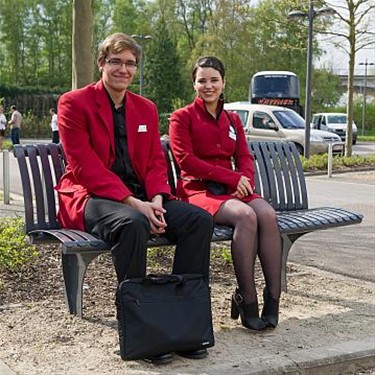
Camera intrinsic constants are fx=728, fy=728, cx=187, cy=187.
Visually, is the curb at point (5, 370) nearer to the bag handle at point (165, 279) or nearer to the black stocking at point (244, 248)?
→ the bag handle at point (165, 279)

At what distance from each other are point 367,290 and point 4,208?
6477 millimetres

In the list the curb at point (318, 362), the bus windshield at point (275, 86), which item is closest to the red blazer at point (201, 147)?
the curb at point (318, 362)

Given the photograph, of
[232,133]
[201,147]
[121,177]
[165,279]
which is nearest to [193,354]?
[165,279]

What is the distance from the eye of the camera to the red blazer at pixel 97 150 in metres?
4.40

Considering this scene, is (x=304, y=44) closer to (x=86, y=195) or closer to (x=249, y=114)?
(x=249, y=114)

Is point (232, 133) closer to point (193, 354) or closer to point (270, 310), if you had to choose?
point (270, 310)

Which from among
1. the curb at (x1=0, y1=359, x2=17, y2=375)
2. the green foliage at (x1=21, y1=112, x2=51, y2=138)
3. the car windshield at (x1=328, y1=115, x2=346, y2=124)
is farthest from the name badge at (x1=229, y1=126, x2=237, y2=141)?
the green foliage at (x1=21, y1=112, x2=51, y2=138)

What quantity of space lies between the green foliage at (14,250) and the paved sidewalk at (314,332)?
2.00 m

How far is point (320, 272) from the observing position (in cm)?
645

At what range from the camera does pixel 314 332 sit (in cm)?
460

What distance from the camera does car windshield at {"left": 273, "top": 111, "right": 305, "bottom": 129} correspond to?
22.6m

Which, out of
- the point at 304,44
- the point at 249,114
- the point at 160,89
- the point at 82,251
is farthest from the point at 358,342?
the point at 160,89

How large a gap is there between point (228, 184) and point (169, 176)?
0.60 m

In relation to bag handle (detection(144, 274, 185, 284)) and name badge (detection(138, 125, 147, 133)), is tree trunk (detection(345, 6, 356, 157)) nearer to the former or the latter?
name badge (detection(138, 125, 147, 133))
